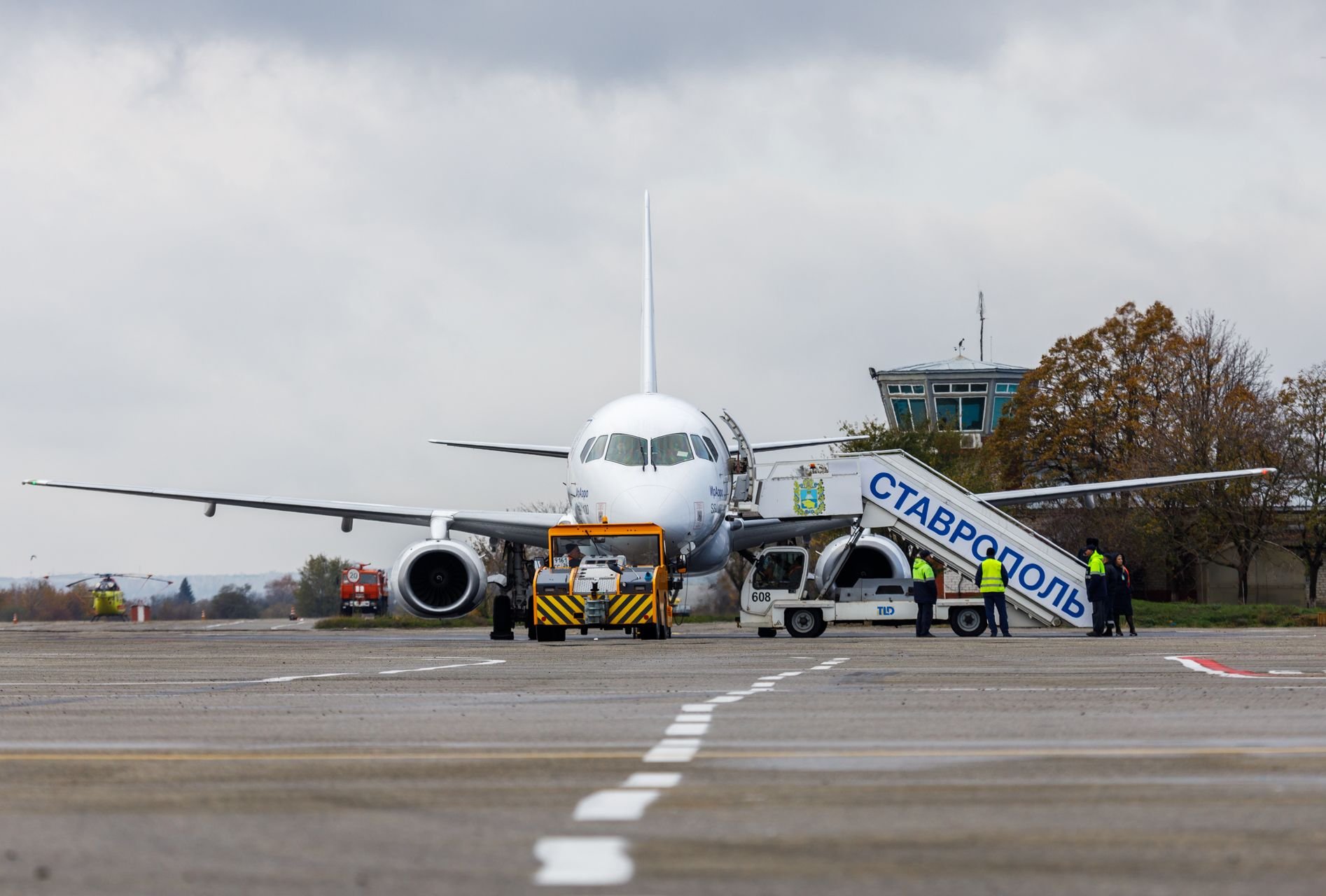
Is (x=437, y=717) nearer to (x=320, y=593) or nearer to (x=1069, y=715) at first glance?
(x=1069, y=715)

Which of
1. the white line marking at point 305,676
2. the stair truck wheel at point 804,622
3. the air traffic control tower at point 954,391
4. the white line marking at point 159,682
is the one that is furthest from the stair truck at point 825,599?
the air traffic control tower at point 954,391

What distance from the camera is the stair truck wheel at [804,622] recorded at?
3005 centimetres

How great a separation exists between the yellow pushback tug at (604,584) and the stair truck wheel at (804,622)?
3.02 m

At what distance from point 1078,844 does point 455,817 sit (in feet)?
6.16

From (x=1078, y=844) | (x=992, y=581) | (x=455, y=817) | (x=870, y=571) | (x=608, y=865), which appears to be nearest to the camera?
(x=608, y=865)

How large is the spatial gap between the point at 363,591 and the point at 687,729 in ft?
218

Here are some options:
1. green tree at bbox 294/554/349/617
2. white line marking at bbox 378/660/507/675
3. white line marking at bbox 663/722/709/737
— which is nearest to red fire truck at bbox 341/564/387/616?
green tree at bbox 294/554/349/617

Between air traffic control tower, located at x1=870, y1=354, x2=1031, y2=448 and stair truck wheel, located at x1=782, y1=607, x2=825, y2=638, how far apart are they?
5412 centimetres

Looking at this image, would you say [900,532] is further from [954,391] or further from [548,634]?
[954,391]

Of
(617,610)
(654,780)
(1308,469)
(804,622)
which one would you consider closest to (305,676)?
(654,780)

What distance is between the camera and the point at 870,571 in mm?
33625

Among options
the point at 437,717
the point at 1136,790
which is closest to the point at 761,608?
the point at 437,717

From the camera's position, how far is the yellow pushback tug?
26.3m

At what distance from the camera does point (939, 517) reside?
3147 centimetres
